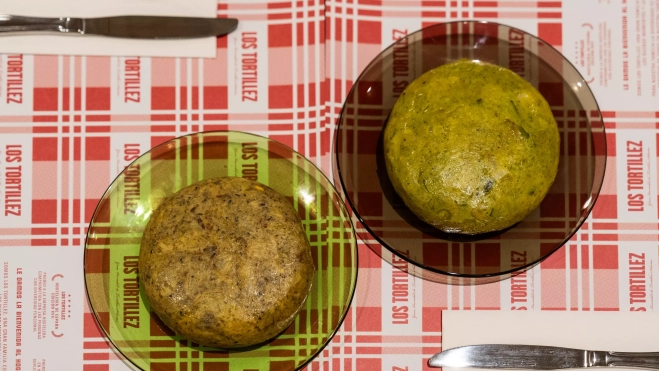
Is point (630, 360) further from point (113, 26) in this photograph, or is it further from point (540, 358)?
point (113, 26)

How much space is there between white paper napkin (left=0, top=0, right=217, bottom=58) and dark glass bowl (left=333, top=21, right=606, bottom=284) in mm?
303

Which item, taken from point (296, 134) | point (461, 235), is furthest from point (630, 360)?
point (296, 134)

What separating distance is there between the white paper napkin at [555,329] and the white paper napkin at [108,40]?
0.62m

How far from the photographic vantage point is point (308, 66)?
1.16 metres

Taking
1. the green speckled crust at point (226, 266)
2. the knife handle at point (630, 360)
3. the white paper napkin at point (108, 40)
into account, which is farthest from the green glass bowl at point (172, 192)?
the knife handle at point (630, 360)

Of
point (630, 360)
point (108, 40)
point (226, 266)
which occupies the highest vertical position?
point (108, 40)

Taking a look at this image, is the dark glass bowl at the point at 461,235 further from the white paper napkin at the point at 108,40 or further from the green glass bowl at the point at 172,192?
the white paper napkin at the point at 108,40

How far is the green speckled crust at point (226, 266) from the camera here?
0.95 m

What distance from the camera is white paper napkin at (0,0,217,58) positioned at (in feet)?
3.74

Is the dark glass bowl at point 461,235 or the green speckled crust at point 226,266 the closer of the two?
the green speckled crust at point 226,266

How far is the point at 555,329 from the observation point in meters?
1.11

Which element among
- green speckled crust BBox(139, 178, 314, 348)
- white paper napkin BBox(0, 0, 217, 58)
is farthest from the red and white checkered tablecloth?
green speckled crust BBox(139, 178, 314, 348)

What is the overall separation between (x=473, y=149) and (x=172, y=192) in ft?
1.53

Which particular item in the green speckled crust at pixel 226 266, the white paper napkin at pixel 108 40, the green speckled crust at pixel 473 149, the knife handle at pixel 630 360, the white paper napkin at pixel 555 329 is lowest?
the knife handle at pixel 630 360
